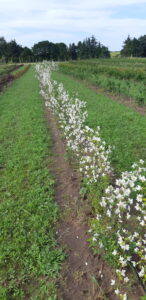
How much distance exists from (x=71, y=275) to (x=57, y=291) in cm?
26

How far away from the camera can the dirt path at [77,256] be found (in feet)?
9.12

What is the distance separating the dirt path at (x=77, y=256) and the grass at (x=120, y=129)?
4.13 ft

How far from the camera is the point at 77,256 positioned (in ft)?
10.7

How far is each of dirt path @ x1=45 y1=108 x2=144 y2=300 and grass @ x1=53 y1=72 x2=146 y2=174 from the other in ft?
4.13

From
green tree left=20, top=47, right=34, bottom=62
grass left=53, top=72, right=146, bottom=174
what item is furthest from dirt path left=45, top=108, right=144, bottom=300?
green tree left=20, top=47, right=34, bottom=62

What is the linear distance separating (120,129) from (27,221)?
16.9ft

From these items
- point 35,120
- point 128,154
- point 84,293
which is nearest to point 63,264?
point 84,293

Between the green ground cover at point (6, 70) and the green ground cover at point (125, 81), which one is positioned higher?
the green ground cover at point (6, 70)

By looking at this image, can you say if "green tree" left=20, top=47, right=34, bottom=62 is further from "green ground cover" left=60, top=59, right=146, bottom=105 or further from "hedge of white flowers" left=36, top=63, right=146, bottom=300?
"hedge of white flowers" left=36, top=63, right=146, bottom=300

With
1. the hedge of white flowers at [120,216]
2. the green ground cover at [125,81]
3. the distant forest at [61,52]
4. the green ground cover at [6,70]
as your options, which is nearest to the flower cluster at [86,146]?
the hedge of white flowers at [120,216]

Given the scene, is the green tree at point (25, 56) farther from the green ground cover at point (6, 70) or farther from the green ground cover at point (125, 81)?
the green ground cover at point (125, 81)

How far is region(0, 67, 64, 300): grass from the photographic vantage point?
9.78ft

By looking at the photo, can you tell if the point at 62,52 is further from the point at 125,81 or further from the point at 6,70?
the point at 125,81

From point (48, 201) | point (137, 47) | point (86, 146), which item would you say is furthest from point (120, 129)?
point (137, 47)
